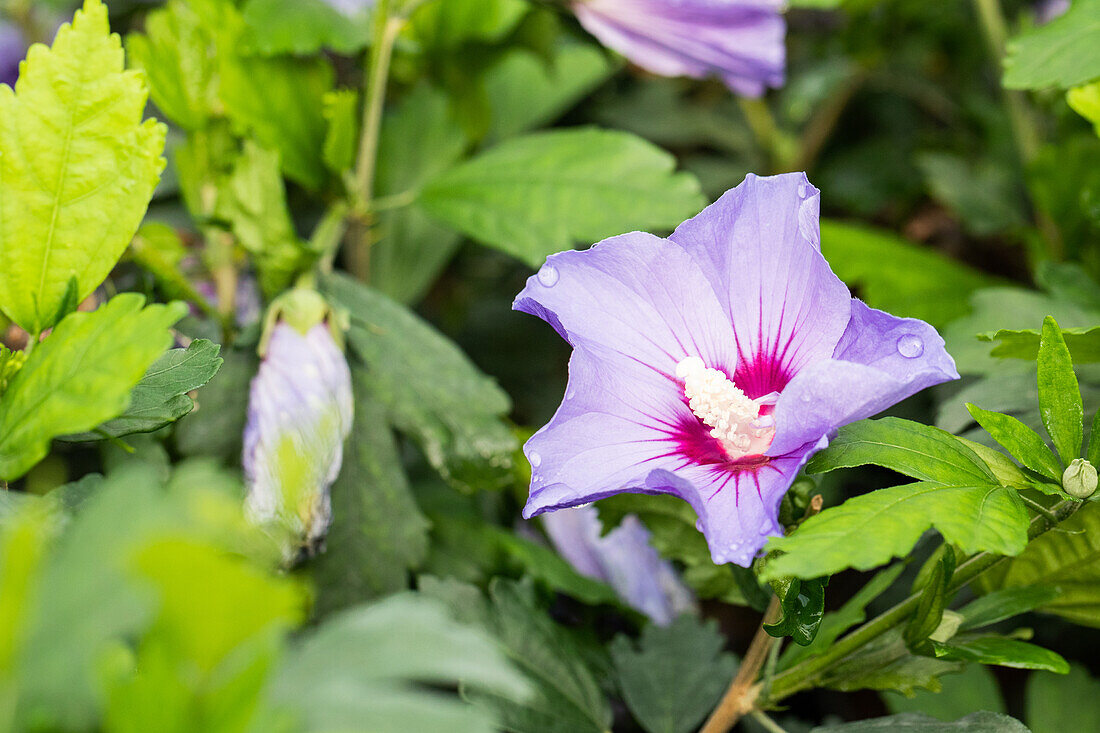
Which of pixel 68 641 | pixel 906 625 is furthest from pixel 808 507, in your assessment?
pixel 68 641

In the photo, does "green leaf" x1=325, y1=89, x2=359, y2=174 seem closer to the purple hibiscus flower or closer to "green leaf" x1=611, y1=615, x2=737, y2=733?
the purple hibiscus flower

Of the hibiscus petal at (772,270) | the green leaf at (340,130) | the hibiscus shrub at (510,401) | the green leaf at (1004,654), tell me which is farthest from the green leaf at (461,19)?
the green leaf at (1004,654)

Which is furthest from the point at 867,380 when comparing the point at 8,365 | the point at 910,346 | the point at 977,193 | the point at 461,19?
the point at 977,193

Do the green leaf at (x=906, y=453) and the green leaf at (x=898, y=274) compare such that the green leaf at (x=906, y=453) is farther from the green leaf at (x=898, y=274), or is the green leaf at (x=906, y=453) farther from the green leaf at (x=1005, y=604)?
the green leaf at (x=898, y=274)

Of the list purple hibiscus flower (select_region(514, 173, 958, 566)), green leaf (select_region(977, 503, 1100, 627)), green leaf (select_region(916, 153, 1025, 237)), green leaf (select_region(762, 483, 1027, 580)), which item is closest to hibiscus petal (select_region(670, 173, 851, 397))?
purple hibiscus flower (select_region(514, 173, 958, 566))

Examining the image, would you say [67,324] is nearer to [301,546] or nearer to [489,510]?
[301,546]

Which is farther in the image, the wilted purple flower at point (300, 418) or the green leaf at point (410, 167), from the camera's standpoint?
the green leaf at point (410, 167)

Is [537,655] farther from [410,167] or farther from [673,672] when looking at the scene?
[410,167]
